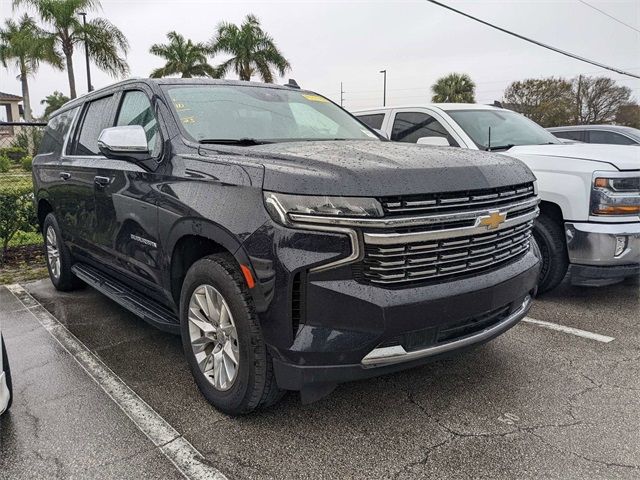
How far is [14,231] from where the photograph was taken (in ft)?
22.3

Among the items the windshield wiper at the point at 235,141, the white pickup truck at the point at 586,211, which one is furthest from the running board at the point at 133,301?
the white pickup truck at the point at 586,211

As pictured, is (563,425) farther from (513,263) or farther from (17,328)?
(17,328)

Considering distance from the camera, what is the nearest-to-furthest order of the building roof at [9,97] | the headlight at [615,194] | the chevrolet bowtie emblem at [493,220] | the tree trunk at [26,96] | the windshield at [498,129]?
the chevrolet bowtie emblem at [493,220], the headlight at [615,194], the windshield at [498,129], the tree trunk at [26,96], the building roof at [9,97]

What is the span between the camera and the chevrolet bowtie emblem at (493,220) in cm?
259

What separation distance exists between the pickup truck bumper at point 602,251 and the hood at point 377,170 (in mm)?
1648

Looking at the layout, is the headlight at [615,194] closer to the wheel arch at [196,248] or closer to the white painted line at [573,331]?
the white painted line at [573,331]

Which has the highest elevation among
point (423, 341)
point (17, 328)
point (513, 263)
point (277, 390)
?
point (513, 263)

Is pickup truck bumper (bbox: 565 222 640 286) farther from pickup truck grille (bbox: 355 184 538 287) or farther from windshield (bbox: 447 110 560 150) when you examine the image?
pickup truck grille (bbox: 355 184 538 287)

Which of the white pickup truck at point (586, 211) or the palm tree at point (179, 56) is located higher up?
the palm tree at point (179, 56)

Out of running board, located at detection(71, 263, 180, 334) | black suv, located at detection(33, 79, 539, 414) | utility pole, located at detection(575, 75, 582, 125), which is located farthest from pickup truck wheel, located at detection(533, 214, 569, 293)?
utility pole, located at detection(575, 75, 582, 125)

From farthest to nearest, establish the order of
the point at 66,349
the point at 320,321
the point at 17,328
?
the point at 17,328 < the point at 66,349 < the point at 320,321

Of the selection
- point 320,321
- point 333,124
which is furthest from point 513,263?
point 333,124

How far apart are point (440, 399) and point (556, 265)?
2180mm

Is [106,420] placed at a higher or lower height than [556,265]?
lower
